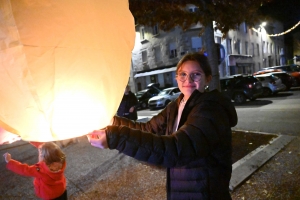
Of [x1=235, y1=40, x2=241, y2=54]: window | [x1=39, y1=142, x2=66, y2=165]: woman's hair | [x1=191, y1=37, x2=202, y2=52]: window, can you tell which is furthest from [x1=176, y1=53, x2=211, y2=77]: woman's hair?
[x1=235, y1=40, x2=241, y2=54]: window

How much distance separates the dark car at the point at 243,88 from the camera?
12.4 meters

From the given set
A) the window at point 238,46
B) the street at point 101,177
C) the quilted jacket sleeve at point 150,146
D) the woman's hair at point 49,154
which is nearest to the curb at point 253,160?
the street at point 101,177

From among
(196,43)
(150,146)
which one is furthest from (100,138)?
(196,43)

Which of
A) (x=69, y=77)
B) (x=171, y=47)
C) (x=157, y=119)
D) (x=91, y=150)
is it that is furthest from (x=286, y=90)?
(x=69, y=77)

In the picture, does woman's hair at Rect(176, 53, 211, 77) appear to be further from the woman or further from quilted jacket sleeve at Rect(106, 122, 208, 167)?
quilted jacket sleeve at Rect(106, 122, 208, 167)

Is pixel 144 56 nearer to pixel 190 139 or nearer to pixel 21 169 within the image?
pixel 21 169

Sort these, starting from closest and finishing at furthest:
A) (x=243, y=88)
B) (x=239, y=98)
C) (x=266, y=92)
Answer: (x=243, y=88) < (x=239, y=98) < (x=266, y=92)

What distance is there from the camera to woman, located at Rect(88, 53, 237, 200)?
3.37 feet

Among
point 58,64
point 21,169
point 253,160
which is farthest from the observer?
point 253,160

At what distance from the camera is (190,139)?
42.1 inches

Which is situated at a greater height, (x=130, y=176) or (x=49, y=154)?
(x=49, y=154)

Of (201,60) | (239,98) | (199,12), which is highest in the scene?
(199,12)

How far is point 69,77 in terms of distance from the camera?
2.41 feet

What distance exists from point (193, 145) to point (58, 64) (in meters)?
0.74
